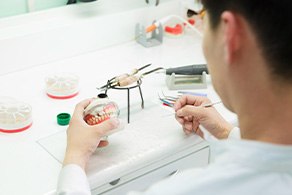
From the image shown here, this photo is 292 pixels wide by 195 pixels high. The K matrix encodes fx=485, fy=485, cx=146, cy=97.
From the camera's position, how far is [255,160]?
2.30 ft

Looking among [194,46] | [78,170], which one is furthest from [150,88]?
[78,170]

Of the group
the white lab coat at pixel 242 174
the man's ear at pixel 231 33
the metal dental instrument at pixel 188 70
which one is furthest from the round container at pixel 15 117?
the man's ear at pixel 231 33

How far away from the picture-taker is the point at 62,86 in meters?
1.36

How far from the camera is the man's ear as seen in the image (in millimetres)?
654

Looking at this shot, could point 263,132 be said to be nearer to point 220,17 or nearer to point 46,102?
point 220,17

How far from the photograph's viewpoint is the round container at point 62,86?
1.35 metres

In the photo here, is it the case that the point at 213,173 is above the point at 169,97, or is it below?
above

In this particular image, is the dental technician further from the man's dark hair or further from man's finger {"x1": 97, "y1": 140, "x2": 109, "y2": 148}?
man's finger {"x1": 97, "y1": 140, "x2": 109, "y2": 148}

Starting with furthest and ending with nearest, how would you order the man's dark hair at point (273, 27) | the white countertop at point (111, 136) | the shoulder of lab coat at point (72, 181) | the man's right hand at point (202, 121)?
the man's right hand at point (202, 121) < the white countertop at point (111, 136) < the shoulder of lab coat at point (72, 181) < the man's dark hair at point (273, 27)

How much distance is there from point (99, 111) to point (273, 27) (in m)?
0.56

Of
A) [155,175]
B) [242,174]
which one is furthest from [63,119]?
[242,174]

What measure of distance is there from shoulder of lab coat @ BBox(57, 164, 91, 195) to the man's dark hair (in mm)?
472

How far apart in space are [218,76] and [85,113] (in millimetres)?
450

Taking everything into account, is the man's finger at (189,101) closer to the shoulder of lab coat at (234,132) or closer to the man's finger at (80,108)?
the shoulder of lab coat at (234,132)
